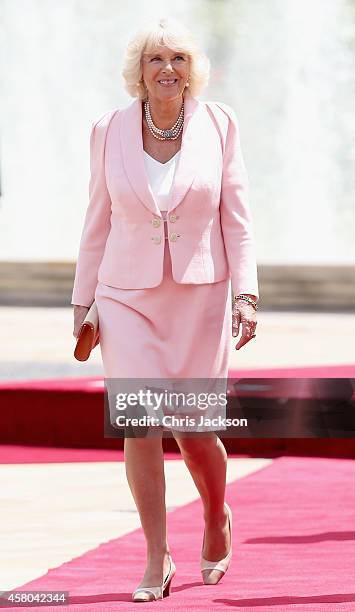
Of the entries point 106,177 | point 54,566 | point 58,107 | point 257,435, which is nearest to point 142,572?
point 54,566

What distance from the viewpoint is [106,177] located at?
4.57 metres

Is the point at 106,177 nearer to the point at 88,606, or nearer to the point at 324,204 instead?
the point at 88,606

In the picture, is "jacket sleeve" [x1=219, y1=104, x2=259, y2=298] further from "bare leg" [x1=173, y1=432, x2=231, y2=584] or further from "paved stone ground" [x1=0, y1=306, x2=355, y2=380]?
"paved stone ground" [x1=0, y1=306, x2=355, y2=380]

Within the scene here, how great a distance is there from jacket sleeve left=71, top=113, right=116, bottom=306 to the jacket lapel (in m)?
0.07

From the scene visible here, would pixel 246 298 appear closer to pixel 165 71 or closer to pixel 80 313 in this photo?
pixel 80 313

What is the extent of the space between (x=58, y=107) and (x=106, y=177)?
52.5 feet

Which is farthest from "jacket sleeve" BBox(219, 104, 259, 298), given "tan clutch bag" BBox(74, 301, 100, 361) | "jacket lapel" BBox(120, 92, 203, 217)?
"tan clutch bag" BBox(74, 301, 100, 361)

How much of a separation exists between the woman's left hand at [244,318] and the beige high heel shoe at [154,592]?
620 mm

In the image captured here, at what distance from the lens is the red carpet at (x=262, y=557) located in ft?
14.2

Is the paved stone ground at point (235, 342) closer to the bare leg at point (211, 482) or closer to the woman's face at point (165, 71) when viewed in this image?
the bare leg at point (211, 482)

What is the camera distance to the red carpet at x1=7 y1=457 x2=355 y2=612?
4324mm

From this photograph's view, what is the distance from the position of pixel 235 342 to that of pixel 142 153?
7602 millimetres

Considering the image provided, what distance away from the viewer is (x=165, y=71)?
453 centimetres

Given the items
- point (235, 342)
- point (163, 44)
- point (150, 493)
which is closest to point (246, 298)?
point (150, 493)
